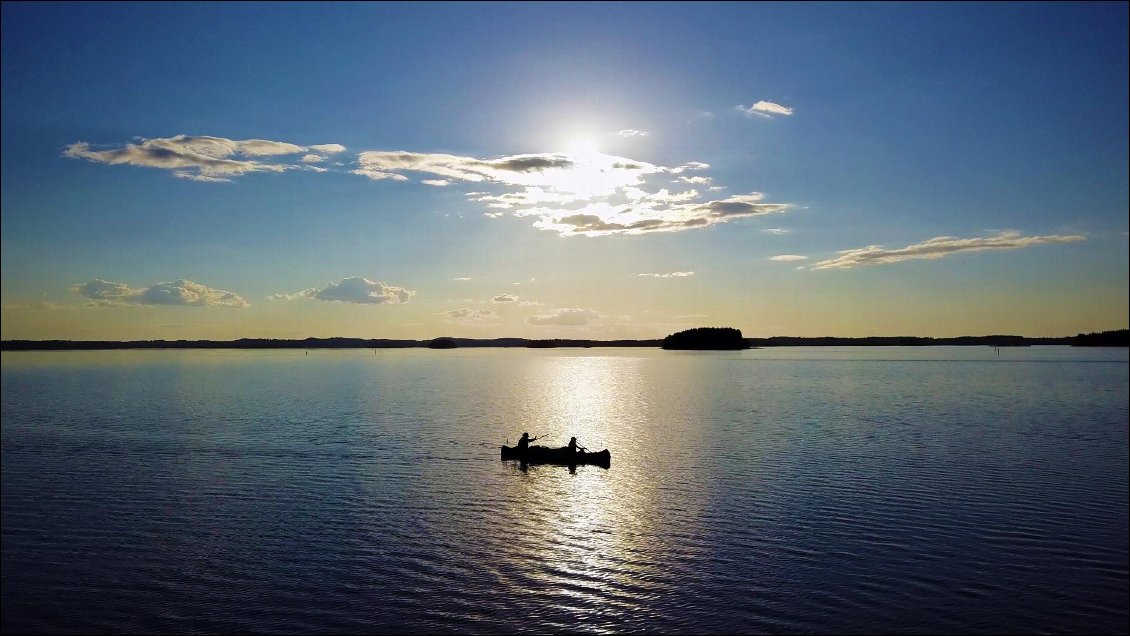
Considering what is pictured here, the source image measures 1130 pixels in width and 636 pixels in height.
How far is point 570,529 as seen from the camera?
32531 mm

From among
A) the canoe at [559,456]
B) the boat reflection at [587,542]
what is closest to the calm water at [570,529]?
the boat reflection at [587,542]

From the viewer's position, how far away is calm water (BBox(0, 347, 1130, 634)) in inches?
902

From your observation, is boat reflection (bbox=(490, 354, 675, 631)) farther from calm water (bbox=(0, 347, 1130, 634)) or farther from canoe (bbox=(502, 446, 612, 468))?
canoe (bbox=(502, 446, 612, 468))

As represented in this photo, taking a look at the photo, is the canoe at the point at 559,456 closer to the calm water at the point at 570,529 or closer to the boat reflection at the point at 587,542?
the boat reflection at the point at 587,542

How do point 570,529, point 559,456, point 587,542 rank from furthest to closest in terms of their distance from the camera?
1. point 559,456
2. point 570,529
3. point 587,542

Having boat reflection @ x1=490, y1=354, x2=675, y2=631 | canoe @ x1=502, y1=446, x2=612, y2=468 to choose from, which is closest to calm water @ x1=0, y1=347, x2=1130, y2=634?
boat reflection @ x1=490, y1=354, x2=675, y2=631

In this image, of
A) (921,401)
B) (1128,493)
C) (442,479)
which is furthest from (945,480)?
(921,401)

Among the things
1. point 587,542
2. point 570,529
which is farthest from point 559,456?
point 587,542

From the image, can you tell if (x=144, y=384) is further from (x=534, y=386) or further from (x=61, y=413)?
(x=534, y=386)

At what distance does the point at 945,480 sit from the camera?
42.2 meters

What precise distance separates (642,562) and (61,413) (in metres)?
78.7

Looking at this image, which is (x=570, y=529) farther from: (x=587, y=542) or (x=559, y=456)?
(x=559, y=456)

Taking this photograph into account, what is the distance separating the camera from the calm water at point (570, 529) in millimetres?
22922

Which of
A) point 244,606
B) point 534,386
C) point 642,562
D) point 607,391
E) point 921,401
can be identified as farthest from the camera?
point 534,386
